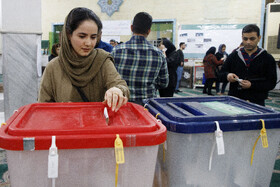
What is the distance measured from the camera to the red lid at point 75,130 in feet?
2.51

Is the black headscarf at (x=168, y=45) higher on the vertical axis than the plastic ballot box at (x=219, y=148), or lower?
higher

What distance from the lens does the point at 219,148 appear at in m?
0.95

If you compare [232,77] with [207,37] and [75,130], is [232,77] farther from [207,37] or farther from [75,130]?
[207,37]

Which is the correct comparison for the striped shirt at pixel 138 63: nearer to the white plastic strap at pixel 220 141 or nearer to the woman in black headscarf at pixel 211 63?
the white plastic strap at pixel 220 141

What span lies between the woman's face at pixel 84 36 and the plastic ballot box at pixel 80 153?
64 centimetres

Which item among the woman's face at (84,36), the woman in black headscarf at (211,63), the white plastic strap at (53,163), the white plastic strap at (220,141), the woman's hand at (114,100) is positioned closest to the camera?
the white plastic strap at (53,163)

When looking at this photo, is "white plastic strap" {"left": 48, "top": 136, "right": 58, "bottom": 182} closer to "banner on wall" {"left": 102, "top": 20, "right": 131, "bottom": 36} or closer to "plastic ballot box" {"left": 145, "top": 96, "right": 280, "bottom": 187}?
"plastic ballot box" {"left": 145, "top": 96, "right": 280, "bottom": 187}

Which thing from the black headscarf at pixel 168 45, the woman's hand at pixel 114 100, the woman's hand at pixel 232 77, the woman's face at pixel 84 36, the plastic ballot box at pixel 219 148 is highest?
the black headscarf at pixel 168 45

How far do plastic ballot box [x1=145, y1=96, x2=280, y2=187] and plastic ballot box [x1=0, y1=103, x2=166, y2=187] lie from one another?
17 centimetres

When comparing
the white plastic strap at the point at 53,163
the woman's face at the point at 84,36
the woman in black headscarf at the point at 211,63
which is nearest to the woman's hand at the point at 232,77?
the woman's face at the point at 84,36

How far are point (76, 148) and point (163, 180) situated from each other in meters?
0.53

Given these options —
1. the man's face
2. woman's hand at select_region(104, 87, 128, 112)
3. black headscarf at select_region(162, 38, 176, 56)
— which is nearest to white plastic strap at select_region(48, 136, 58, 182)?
woman's hand at select_region(104, 87, 128, 112)

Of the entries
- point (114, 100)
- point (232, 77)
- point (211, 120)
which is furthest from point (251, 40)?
point (114, 100)

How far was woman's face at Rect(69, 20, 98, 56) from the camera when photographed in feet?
4.63
